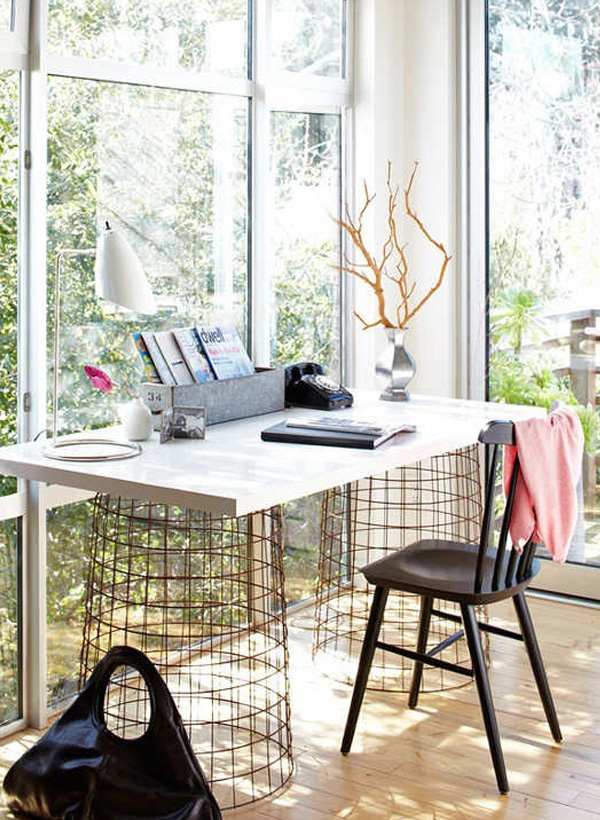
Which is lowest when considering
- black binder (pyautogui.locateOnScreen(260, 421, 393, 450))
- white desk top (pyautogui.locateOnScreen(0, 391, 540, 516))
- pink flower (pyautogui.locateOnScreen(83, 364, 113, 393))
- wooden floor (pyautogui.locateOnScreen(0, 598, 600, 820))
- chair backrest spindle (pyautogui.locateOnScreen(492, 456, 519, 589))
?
wooden floor (pyautogui.locateOnScreen(0, 598, 600, 820))

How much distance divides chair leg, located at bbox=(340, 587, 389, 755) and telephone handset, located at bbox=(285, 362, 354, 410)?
68 centimetres

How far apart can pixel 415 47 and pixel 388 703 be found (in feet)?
8.09

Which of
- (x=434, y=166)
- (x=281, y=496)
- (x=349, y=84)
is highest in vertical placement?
(x=349, y=84)

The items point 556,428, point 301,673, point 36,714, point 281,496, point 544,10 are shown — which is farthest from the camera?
point 544,10

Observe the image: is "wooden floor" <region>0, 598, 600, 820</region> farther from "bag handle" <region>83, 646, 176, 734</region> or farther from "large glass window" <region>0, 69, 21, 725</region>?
"bag handle" <region>83, 646, 176, 734</region>

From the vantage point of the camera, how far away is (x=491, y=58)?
4398mm

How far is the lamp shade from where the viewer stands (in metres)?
2.75

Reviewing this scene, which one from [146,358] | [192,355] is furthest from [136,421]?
[192,355]

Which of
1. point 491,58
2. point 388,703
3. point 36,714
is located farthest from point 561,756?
point 491,58

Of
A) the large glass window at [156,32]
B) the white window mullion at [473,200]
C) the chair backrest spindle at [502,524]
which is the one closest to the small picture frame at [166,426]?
the chair backrest spindle at [502,524]

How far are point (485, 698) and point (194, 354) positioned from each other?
1203 millimetres

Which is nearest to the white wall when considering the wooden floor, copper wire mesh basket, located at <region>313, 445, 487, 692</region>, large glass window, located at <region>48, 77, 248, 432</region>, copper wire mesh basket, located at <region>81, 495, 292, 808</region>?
copper wire mesh basket, located at <region>313, 445, 487, 692</region>

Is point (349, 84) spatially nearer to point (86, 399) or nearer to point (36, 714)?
point (86, 399)

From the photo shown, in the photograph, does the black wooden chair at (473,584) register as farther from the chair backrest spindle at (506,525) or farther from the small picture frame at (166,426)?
the small picture frame at (166,426)
